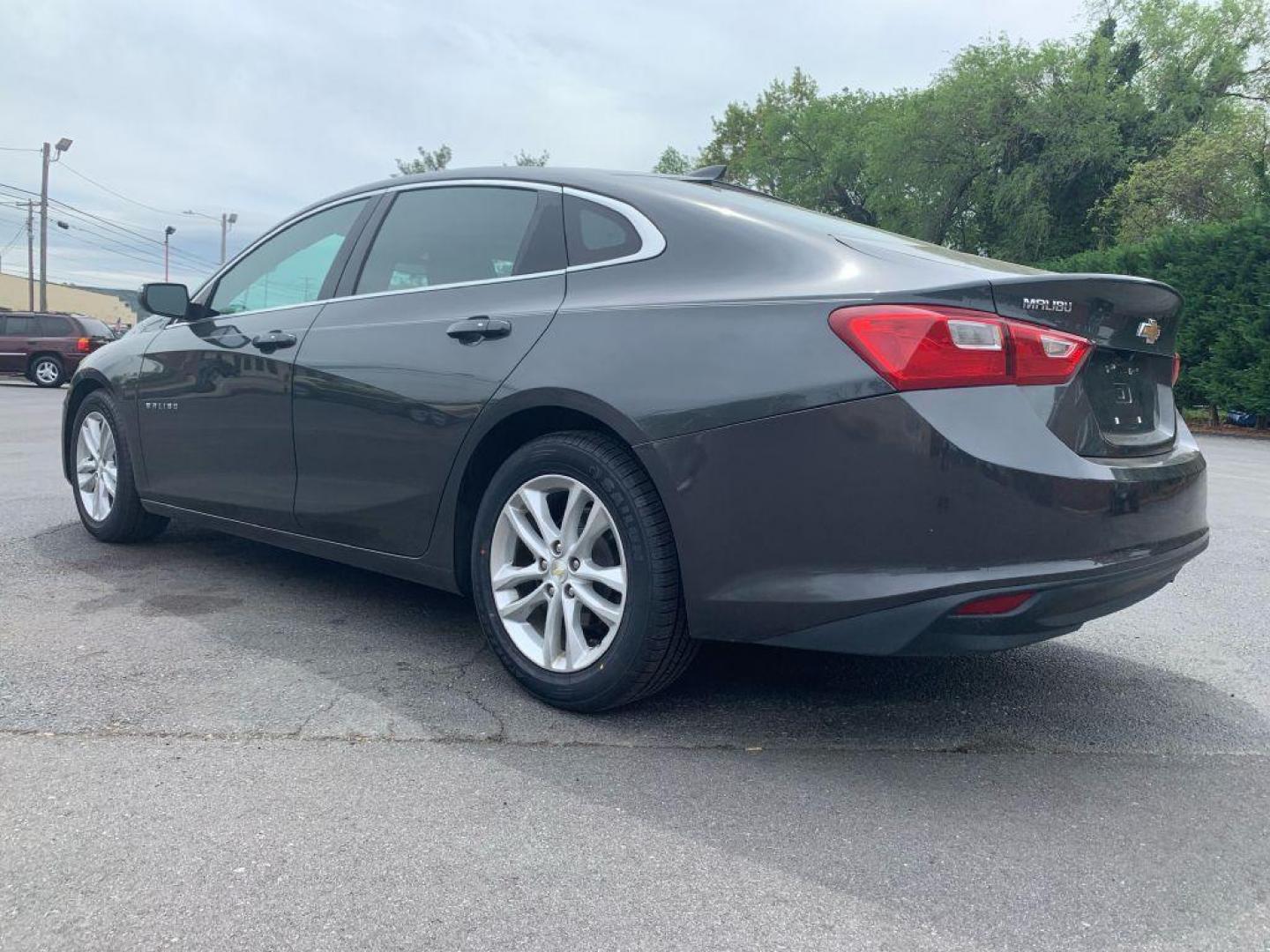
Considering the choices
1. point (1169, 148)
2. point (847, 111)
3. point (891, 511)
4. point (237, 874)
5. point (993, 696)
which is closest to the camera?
point (237, 874)

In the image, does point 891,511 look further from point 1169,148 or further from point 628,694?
point 1169,148

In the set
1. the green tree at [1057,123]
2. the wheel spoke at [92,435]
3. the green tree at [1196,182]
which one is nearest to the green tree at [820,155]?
the green tree at [1057,123]

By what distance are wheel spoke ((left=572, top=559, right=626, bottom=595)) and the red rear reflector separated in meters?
0.87

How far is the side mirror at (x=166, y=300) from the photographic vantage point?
15.1ft

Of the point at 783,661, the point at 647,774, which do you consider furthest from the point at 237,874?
the point at 783,661

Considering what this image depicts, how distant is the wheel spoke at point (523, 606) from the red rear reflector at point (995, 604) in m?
1.18

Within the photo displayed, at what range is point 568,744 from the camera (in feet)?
9.32

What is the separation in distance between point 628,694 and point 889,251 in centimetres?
138

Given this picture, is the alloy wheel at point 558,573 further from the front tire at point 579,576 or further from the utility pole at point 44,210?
the utility pole at point 44,210

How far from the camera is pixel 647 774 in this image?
2652 millimetres

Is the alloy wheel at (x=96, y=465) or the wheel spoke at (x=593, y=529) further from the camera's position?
the alloy wheel at (x=96, y=465)

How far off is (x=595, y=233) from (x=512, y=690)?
4.55 ft

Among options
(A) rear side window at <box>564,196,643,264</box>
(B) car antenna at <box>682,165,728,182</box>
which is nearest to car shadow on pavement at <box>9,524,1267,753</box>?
(A) rear side window at <box>564,196,643,264</box>

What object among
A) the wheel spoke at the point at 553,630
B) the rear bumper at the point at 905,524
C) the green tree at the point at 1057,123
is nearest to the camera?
the rear bumper at the point at 905,524
